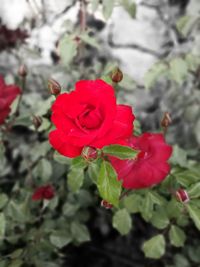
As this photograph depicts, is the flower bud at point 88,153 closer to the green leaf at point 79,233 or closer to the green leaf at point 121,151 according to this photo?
the green leaf at point 121,151

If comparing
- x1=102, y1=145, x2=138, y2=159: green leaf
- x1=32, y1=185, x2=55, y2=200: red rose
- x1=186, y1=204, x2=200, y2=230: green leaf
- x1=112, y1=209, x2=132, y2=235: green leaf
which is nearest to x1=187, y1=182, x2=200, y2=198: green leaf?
x1=186, y1=204, x2=200, y2=230: green leaf

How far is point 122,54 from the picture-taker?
1.81 m

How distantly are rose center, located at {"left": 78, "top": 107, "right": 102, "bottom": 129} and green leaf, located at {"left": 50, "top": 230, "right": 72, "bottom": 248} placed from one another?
515 mm

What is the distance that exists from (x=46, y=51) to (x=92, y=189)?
2.01 feet

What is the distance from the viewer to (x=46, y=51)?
1.80 m

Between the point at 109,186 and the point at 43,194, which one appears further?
the point at 43,194

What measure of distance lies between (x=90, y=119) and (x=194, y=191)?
0.28 m

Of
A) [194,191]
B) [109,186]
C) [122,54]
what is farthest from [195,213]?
[122,54]

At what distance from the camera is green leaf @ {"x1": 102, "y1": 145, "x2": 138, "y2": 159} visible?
2.59 feet

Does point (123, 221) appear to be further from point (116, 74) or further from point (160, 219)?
point (116, 74)

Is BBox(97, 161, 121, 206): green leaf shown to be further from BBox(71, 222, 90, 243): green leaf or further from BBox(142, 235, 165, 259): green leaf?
BBox(71, 222, 90, 243): green leaf

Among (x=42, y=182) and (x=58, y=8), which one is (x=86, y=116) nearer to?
(x=42, y=182)

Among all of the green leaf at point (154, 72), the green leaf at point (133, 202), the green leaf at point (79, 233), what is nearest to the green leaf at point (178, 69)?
the green leaf at point (154, 72)

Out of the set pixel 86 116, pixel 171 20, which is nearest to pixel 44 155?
pixel 86 116
